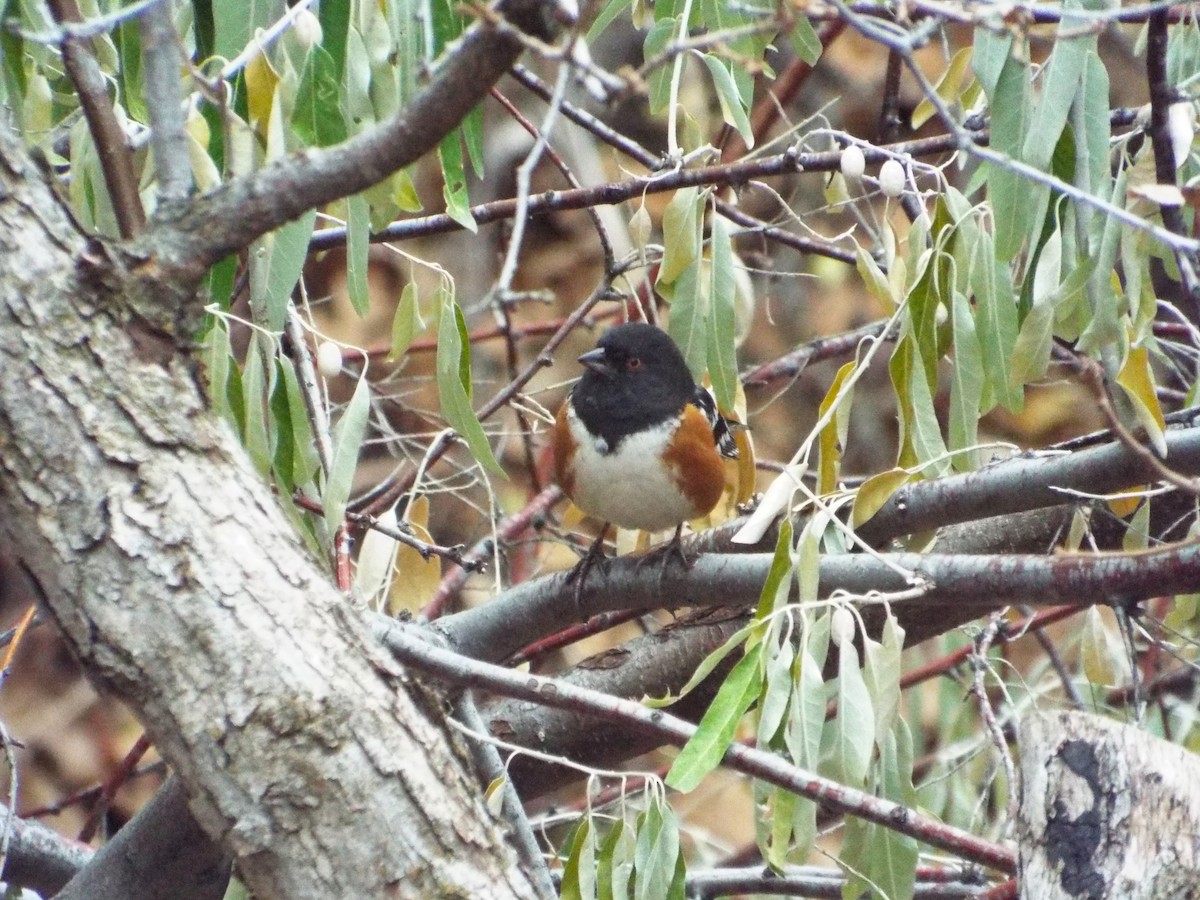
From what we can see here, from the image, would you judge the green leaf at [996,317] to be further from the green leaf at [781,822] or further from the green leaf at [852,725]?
the green leaf at [781,822]

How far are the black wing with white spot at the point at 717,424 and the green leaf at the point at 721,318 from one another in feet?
2.37

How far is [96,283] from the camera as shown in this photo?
43.9 inches

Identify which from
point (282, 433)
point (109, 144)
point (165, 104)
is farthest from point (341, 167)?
point (282, 433)

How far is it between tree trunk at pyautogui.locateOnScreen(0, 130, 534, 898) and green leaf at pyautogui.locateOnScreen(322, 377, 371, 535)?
0.52 metres

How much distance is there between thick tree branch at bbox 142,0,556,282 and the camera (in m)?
1.07

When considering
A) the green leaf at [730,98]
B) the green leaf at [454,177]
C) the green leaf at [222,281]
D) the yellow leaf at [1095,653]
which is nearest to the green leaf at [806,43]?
the green leaf at [730,98]

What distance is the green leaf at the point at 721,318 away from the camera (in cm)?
199

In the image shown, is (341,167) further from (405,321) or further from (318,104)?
(405,321)

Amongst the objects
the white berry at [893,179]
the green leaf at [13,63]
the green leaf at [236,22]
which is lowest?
the white berry at [893,179]

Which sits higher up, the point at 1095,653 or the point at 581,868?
the point at 581,868

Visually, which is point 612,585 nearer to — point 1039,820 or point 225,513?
point 1039,820

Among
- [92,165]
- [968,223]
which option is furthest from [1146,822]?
[92,165]

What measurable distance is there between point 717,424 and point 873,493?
1176 millimetres

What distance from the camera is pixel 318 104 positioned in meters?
1.58
